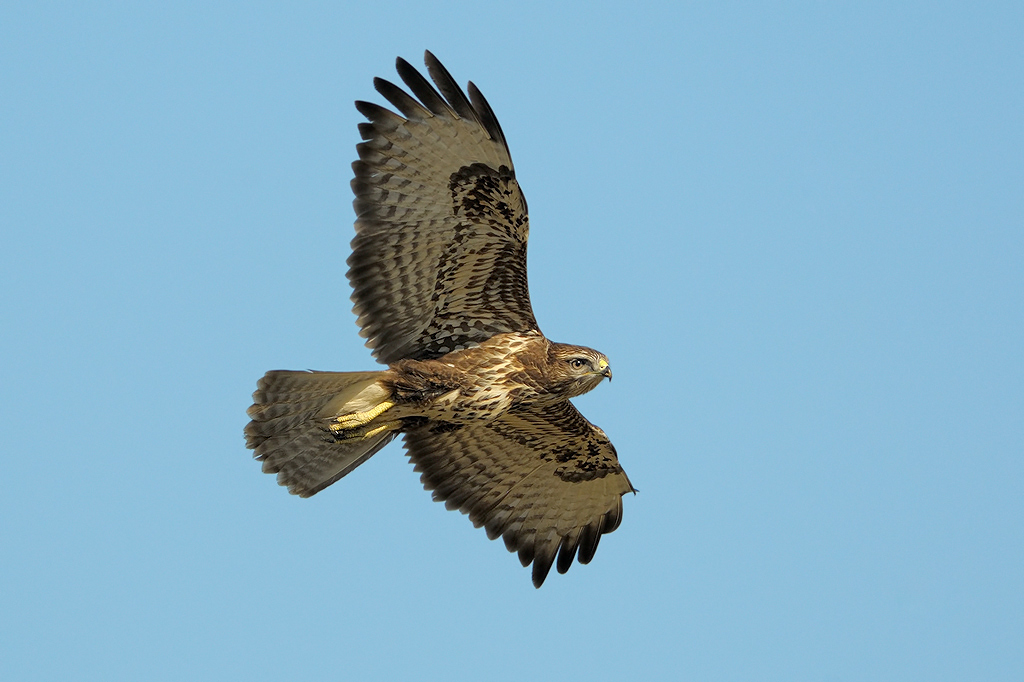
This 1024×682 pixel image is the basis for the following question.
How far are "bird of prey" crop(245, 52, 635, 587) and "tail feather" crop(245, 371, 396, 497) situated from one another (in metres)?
0.01

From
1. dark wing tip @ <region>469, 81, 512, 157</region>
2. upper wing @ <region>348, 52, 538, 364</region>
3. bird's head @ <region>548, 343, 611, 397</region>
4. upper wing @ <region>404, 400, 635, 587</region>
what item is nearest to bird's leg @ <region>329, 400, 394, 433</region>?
upper wing @ <region>348, 52, 538, 364</region>

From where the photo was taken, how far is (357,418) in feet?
33.9

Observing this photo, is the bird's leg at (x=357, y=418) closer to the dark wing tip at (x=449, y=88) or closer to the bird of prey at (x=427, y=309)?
the bird of prey at (x=427, y=309)

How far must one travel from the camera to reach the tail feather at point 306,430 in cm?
1008

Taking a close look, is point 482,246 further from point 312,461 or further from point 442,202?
point 312,461

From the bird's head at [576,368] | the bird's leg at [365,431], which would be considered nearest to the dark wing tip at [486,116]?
the bird's head at [576,368]

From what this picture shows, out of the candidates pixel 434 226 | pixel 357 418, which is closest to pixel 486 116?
pixel 434 226

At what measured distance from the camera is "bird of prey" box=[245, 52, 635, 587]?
9938 mm

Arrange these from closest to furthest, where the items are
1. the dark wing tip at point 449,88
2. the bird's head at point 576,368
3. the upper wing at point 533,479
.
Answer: the dark wing tip at point 449,88, the bird's head at point 576,368, the upper wing at point 533,479

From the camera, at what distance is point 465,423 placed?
1084 cm

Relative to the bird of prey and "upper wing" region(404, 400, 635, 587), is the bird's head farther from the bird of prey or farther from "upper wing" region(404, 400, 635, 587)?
"upper wing" region(404, 400, 635, 587)

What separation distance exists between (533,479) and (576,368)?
1.89m

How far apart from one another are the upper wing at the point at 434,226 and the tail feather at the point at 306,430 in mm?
612

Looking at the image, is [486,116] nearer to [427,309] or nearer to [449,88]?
[449,88]
